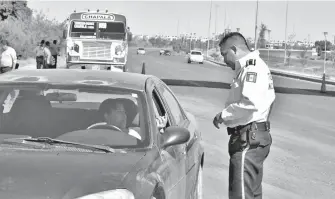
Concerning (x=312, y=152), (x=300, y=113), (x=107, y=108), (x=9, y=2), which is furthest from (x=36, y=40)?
(x=107, y=108)

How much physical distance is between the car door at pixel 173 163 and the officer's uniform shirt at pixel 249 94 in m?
0.48

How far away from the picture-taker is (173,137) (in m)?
4.46

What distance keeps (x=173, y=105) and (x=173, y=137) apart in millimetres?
1391

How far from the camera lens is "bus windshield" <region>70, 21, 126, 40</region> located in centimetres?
2400

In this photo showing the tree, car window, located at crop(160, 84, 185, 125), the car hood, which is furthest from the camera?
the tree

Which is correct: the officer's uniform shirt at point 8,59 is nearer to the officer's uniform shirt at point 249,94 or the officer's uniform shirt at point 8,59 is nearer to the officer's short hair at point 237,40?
the officer's short hair at point 237,40

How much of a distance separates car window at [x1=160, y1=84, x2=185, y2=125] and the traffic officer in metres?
0.64

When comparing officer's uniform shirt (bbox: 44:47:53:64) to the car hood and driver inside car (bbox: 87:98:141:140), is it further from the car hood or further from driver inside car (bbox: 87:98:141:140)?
the car hood

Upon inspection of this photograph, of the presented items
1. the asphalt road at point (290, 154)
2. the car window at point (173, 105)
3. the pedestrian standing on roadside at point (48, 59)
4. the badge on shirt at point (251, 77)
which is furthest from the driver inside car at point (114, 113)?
the pedestrian standing on roadside at point (48, 59)

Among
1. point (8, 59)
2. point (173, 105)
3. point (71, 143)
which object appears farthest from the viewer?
point (8, 59)

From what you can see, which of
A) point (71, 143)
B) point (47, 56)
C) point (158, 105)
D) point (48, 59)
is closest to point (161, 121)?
point (158, 105)

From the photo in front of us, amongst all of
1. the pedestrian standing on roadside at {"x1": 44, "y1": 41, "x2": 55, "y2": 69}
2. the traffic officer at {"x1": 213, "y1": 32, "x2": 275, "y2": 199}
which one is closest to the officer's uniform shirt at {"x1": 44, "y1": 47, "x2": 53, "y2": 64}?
the pedestrian standing on roadside at {"x1": 44, "y1": 41, "x2": 55, "y2": 69}

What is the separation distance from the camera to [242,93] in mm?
4801

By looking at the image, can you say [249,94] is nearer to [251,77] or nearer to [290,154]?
[251,77]
